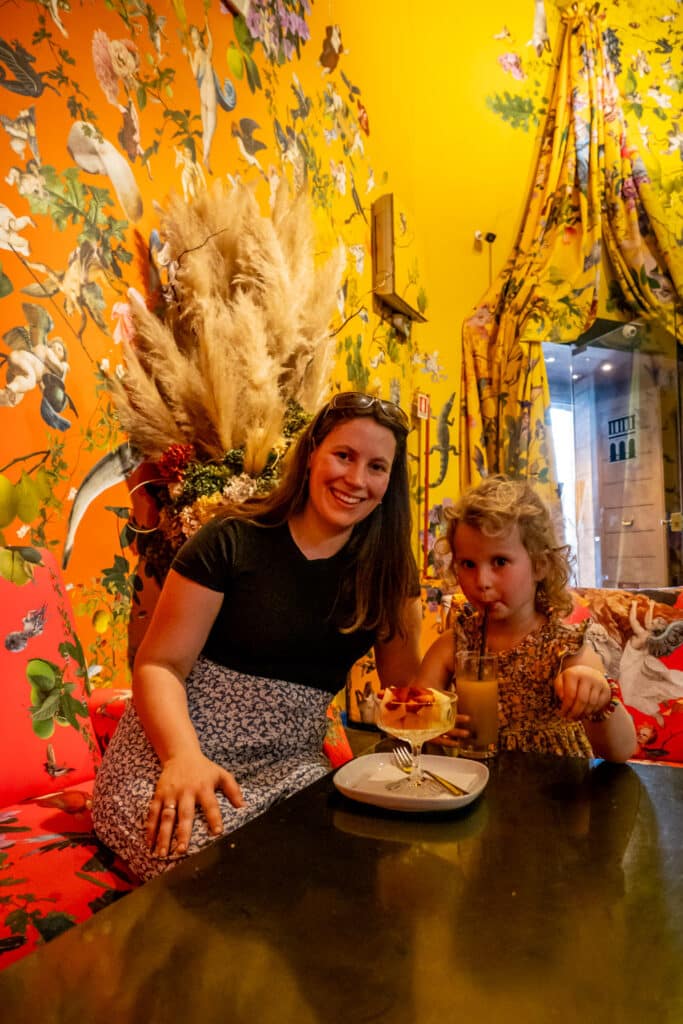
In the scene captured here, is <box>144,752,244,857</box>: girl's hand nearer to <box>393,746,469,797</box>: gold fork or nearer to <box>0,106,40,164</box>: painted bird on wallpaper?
<box>393,746,469,797</box>: gold fork

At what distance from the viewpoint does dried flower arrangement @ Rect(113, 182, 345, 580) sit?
1.76m

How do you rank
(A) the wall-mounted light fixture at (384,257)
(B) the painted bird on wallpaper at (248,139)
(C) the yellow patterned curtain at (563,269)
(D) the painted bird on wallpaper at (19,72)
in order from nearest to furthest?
(D) the painted bird on wallpaper at (19,72) → (B) the painted bird on wallpaper at (248,139) → (A) the wall-mounted light fixture at (384,257) → (C) the yellow patterned curtain at (563,269)

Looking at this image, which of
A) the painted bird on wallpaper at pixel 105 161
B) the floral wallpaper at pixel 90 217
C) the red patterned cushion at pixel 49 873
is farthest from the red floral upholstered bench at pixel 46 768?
the painted bird on wallpaper at pixel 105 161

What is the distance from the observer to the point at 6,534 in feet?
5.00

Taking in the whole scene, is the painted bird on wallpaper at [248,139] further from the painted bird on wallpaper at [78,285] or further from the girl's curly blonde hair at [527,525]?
the girl's curly blonde hair at [527,525]

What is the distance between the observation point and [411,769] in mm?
1004

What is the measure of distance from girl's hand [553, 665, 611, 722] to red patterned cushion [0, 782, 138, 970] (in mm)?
713

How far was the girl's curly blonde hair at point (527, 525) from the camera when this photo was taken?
138cm

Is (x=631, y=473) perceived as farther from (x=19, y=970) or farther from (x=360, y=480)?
(x=19, y=970)

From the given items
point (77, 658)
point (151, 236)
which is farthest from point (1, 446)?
point (151, 236)

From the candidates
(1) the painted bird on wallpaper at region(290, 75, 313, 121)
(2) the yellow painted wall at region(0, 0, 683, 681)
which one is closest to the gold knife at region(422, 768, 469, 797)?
(2) the yellow painted wall at region(0, 0, 683, 681)

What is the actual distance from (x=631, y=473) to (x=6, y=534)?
3.33 metres

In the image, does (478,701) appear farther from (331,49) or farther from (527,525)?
(331,49)

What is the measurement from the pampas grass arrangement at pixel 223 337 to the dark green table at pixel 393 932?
1.14 metres
